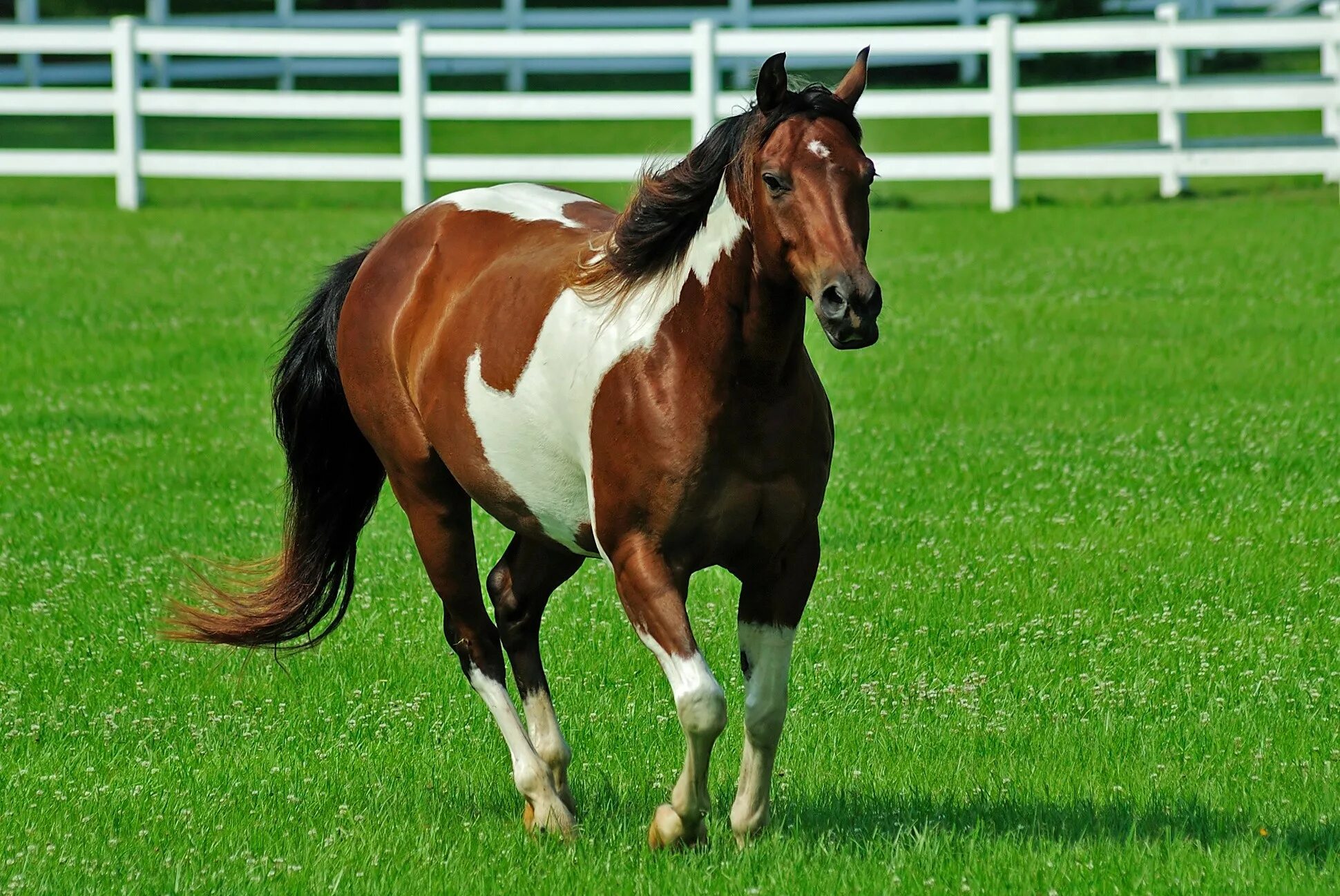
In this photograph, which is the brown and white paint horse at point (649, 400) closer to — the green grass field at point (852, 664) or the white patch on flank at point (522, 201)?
the white patch on flank at point (522, 201)

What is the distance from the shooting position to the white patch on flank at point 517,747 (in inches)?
205

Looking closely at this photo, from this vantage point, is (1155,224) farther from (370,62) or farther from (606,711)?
(370,62)

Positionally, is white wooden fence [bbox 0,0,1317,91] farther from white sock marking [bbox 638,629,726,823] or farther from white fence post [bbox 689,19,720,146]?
white sock marking [bbox 638,629,726,823]

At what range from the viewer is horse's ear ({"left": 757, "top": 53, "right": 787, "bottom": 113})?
14.0 ft

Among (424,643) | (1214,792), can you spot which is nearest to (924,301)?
(424,643)

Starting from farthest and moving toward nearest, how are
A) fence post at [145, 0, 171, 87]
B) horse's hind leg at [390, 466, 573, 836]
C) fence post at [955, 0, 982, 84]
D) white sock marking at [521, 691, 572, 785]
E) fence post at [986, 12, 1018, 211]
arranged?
1. fence post at [955, 0, 982, 84]
2. fence post at [145, 0, 171, 87]
3. fence post at [986, 12, 1018, 211]
4. horse's hind leg at [390, 466, 573, 836]
5. white sock marking at [521, 691, 572, 785]

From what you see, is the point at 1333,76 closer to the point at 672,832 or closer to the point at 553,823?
the point at 553,823

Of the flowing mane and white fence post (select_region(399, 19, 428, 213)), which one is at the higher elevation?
white fence post (select_region(399, 19, 428, 213))

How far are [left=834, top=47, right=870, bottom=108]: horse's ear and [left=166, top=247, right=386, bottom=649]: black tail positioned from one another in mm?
2284

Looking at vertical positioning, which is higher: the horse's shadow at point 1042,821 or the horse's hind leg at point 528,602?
the horse's hind leg at point 528,602

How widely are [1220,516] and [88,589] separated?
5224mm

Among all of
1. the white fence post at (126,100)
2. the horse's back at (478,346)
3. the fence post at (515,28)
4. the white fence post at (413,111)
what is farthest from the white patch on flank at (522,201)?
the fence post at (515,28)

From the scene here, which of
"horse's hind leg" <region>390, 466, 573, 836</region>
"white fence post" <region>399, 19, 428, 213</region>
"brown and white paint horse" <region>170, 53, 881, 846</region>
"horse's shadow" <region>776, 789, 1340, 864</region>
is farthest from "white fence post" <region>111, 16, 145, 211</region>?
"horse's shadow" <region>776, 789, 1340, 864</region>

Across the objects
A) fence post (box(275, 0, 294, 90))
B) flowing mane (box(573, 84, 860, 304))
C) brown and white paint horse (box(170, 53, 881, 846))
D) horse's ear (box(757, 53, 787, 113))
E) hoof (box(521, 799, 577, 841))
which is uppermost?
fence post (box(275, 0, 294, 90))
